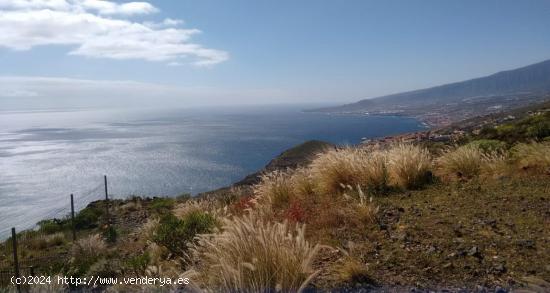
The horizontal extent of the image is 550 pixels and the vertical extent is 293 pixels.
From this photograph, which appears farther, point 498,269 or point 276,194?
point 276,194

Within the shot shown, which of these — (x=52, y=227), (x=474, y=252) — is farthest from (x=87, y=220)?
(x=474, y=252)

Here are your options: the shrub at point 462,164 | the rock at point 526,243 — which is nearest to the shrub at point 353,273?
the rock at point 526,243

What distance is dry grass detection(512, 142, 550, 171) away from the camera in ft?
22.6

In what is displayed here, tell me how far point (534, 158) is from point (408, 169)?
2.25 m

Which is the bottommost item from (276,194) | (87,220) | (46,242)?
(87,220)

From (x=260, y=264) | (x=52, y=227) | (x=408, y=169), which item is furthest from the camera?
(x=52, y=227)

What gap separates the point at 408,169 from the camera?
278 inches

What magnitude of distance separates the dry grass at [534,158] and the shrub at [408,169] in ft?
5.44

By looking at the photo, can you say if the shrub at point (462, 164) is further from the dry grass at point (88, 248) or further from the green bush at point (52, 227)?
the green bush at point (52, 227)

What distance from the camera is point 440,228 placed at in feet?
14.8

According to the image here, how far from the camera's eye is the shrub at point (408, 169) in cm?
699

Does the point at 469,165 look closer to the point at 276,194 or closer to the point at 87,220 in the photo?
the point at 276,194

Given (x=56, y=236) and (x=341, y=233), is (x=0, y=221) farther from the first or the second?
(x=341, y=233)

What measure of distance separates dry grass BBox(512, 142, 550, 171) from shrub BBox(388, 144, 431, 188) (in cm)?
166
